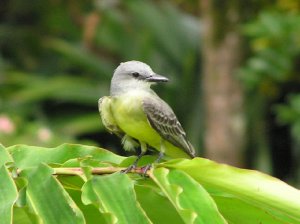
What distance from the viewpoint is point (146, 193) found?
7.29ft

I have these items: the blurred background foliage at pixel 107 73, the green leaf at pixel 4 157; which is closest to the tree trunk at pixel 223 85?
the blurred background foliage at pixel 107 73

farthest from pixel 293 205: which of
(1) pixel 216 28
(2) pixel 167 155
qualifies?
(1) pixel 216 28

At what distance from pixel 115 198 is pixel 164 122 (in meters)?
1.27

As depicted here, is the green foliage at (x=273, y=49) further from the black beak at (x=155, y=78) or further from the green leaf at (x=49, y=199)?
the green leaf at (x=49, y=199)

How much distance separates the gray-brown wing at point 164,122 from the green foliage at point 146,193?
92cm

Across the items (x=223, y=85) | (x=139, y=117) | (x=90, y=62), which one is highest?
(x=139, y=117)

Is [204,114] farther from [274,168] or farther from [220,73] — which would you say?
[220,73]

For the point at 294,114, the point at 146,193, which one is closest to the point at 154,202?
the point at 146,193

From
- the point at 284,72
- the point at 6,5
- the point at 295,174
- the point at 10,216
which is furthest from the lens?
the point at 6,5

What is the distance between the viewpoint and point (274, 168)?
10586mm

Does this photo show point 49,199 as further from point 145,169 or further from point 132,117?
point 132,117

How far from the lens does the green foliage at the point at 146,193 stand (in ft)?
6.20

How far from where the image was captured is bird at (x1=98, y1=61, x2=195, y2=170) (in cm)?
322

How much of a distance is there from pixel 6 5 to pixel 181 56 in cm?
369
